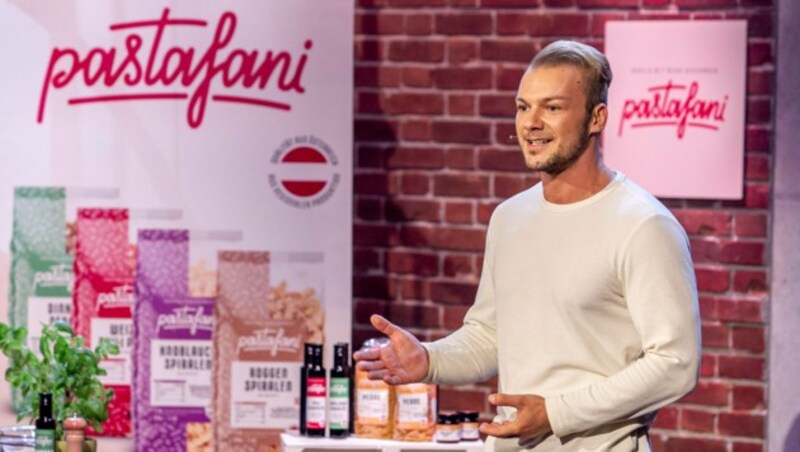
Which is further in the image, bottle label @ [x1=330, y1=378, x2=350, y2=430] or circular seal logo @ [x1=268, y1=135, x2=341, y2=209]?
circular seal logo @ [x1=268, y1=135, x2=341, y2=209]

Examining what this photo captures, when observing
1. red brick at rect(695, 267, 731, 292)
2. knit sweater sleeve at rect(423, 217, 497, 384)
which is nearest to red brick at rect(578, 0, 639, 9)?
red brick at rect(695, 267, 731, 292)

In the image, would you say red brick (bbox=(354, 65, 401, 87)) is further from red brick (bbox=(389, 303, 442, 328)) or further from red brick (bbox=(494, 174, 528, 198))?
red brick (bbox=(389, 303, 442, 328))

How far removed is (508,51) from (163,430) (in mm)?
1715

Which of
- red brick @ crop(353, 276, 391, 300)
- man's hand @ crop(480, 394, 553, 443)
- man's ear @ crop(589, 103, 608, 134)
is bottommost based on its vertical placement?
man's hand @ crop(480, 394, 553, 443)

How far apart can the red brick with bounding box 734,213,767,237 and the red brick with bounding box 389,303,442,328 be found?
3.36 feet

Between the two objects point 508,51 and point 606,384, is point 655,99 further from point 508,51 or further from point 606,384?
point 606,384

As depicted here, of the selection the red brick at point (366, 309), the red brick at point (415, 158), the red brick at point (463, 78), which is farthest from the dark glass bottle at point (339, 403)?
the red brick at point (463, 78)

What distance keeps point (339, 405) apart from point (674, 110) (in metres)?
1.46

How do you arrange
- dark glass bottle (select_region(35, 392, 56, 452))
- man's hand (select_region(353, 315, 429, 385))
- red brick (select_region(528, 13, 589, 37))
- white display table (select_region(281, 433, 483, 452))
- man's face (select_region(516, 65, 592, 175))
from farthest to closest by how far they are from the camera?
1. red brick (select_region(528, 13, 589, 37))
2. white display table (select_region(281, 433, 483, 452))
3. dark glass bottle (select_region(35, 392, 56, 452))
4. man's hand (select_region(353, 315, 429, 385))
5. man's face (select_region(516, 65, 592, 175))

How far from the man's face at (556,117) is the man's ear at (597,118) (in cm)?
1

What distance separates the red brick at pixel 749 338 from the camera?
4.18 m

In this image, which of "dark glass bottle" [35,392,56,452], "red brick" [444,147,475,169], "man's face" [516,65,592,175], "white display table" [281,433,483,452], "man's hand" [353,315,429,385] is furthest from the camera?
"red brick" [444,147,475,169]

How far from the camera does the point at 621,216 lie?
2377 mm

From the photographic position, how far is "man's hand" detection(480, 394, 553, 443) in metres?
A: 2.31
